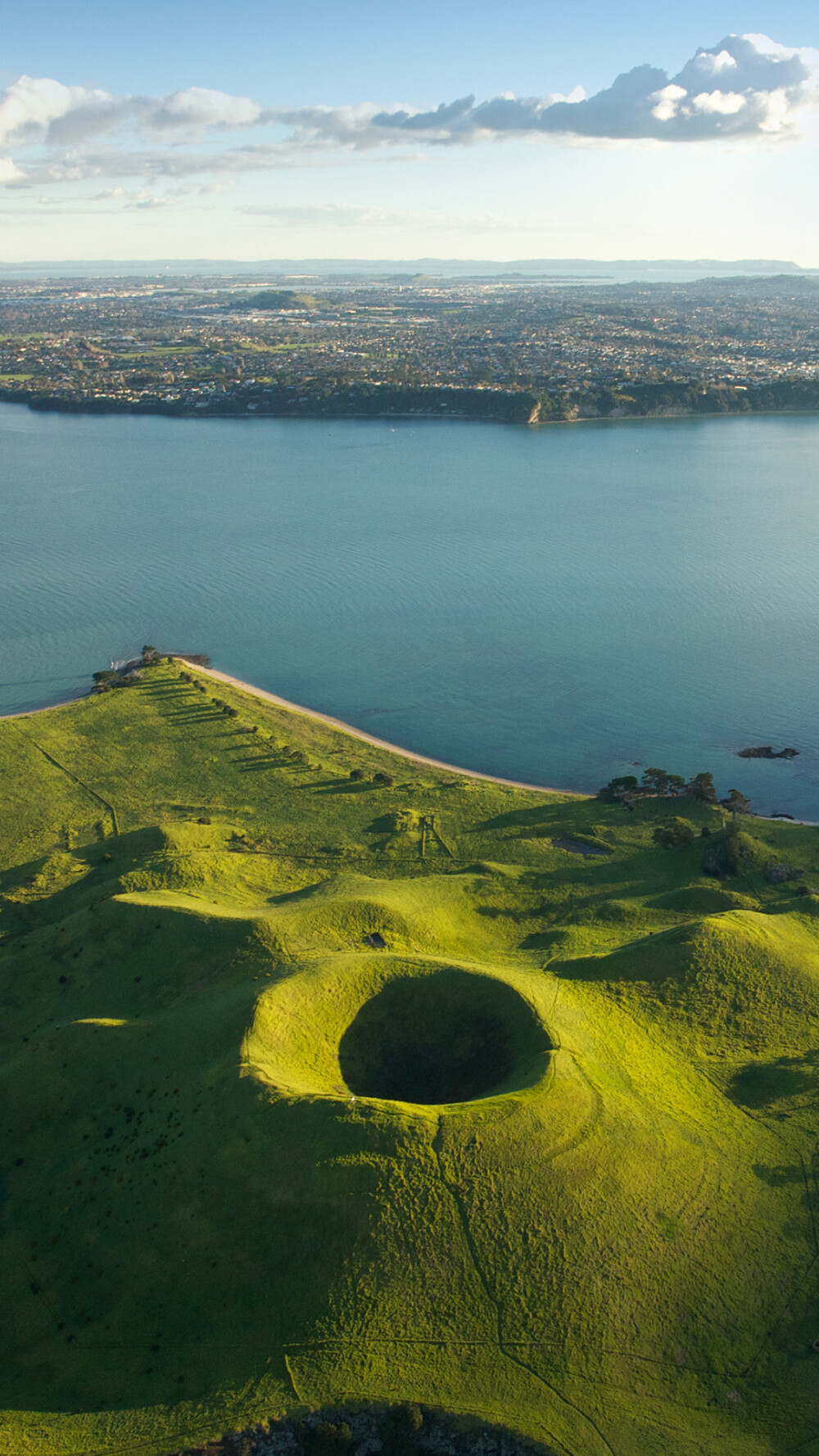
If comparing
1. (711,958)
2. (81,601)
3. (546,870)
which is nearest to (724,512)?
(81,601)

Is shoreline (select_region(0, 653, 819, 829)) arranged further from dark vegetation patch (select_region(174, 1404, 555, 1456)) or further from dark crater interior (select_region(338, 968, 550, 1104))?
dark vegetation patch (select_region(174, 1404, 555, 1456))

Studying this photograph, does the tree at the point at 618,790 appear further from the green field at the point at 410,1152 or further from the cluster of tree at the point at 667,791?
the green field at the point at 410,1152

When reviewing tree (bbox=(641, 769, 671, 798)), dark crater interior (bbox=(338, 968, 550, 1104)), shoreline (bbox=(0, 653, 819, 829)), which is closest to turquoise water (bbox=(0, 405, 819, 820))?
shoreline (bbox=(0, 653, 819, 829))

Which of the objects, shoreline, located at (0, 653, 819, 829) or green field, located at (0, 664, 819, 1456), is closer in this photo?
green field, located at (0, 664, 819, 1456)

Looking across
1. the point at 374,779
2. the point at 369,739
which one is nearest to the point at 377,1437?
the point at 374,779

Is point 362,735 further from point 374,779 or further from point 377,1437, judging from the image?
point 377,1437

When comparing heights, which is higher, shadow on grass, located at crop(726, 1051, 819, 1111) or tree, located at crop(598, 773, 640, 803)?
shadow on grass, located at crop(726, 1051, 819, 1111)

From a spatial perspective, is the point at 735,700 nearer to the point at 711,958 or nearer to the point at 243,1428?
the point at 711,958
